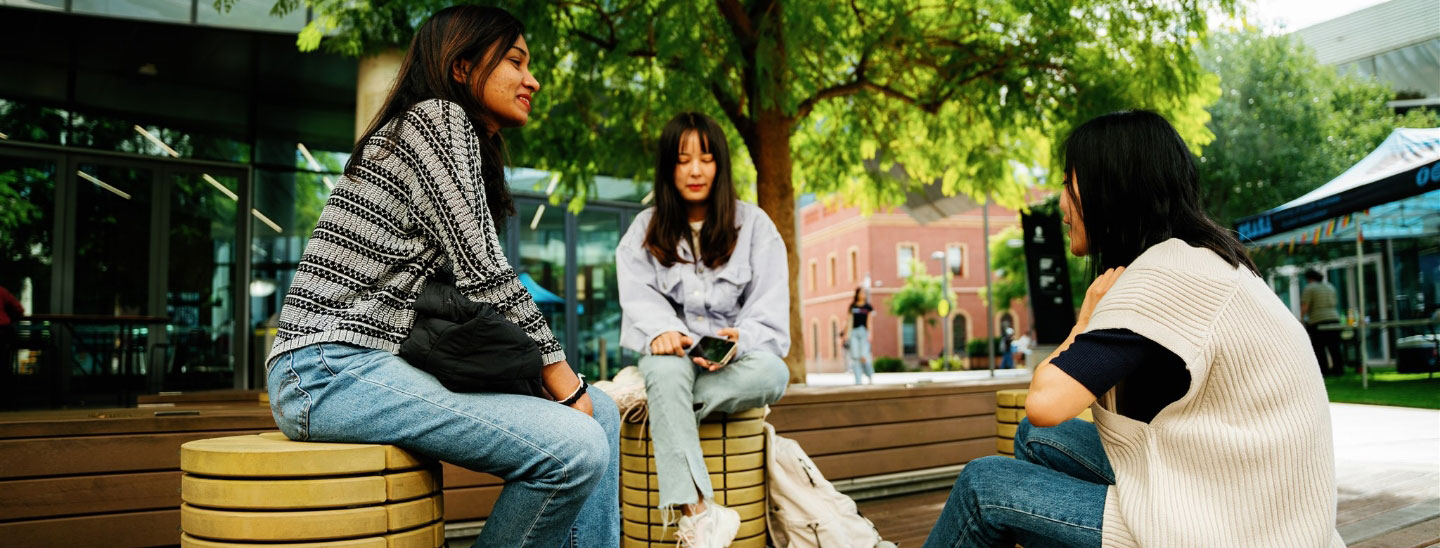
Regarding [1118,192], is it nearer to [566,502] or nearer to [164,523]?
[566,502]

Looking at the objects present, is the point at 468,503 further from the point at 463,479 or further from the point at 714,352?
the point at 714,352

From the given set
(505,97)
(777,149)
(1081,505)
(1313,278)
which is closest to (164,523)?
(505,97)

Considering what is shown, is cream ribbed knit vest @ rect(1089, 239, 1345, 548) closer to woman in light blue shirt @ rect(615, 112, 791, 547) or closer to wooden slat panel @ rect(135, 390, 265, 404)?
woman in light blue shirt @ rect(615, 112, 791, 547)

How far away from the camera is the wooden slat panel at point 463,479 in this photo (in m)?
3.98

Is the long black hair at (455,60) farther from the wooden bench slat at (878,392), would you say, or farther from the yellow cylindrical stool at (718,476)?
the wooden bench slat at (878,392)

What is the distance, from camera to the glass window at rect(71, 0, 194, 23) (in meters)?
10.8

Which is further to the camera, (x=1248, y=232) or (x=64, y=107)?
(x=1248, y=232)

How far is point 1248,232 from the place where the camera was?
12008mm

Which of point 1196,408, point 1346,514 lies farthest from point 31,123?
point 1346,514

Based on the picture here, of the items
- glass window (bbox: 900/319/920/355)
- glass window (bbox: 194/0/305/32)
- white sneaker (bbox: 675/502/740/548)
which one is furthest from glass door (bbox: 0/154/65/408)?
glass window (bbox: 900/319/920/355)

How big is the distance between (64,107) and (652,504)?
1174 cm

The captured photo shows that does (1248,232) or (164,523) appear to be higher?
(1248,232)

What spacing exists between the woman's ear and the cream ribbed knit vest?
1.58 metres

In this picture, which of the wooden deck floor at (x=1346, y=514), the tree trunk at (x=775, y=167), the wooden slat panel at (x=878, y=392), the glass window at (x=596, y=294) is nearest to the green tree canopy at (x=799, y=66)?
the tree trunk at (x=775, y=167)
